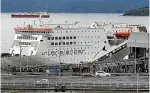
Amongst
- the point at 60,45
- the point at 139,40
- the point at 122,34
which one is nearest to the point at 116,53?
the point at 122,34

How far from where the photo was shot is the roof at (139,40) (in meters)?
48.9

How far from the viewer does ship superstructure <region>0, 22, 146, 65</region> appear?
53.2m

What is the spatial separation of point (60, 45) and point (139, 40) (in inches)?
330

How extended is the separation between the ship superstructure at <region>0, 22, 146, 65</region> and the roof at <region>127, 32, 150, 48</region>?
3.57 meters

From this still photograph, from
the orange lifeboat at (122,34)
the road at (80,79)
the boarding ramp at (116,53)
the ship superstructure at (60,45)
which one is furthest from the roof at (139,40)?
the road at (80,79)

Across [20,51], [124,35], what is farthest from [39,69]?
[124,35]

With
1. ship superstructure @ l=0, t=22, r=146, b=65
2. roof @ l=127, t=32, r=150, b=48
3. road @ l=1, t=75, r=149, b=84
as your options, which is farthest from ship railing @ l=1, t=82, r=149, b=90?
ship superstructure @ l=0, t=22, r=146, b=65

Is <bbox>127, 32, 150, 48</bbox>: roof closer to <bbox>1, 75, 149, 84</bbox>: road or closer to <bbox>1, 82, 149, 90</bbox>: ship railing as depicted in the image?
<bbox>1, 75, 149, 84</bbox>: road

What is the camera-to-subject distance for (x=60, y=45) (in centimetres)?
5338

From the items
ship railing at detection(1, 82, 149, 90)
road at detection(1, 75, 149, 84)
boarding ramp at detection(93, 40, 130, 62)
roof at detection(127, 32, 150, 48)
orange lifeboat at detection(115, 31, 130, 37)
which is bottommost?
ship railing at detection(1, 82, 149, 90)

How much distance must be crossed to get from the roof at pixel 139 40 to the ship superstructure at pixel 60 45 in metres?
3.57

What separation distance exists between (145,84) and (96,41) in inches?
866

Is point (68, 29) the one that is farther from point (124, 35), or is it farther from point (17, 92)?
point (17, 92)

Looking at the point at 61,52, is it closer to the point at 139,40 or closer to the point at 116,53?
the point at 116,53
